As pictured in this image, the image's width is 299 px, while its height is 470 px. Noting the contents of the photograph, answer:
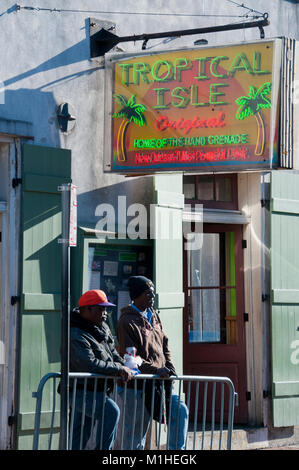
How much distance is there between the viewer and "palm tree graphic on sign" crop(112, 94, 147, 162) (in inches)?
371

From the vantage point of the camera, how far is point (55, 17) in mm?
9539

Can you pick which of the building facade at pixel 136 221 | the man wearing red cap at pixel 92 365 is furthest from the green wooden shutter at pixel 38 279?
the man wearing red cap at pixel 92 365

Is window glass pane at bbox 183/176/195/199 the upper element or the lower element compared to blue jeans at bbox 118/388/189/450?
upper

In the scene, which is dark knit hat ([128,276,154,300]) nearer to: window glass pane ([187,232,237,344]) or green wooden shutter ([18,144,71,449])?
green wooden shutter ([18,144,71,449])

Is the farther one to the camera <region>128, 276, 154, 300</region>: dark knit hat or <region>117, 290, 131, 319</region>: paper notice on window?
<region>117, 290, 131, 319</region>: paper notice on window

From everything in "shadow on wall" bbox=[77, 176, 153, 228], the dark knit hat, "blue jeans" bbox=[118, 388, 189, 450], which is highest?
"shadow on wall" bbox=[77, 176, 153, 228]

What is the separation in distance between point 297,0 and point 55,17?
3652mm

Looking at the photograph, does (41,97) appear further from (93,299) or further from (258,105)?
(93,299)

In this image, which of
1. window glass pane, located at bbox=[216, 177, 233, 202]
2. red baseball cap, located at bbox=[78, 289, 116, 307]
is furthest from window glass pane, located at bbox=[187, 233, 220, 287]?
red baseball cap, located at bbox=[78, 289, 116, 307]

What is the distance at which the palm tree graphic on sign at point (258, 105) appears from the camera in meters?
8.98

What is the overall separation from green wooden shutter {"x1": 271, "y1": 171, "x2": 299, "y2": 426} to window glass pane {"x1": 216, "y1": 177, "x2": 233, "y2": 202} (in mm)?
546
